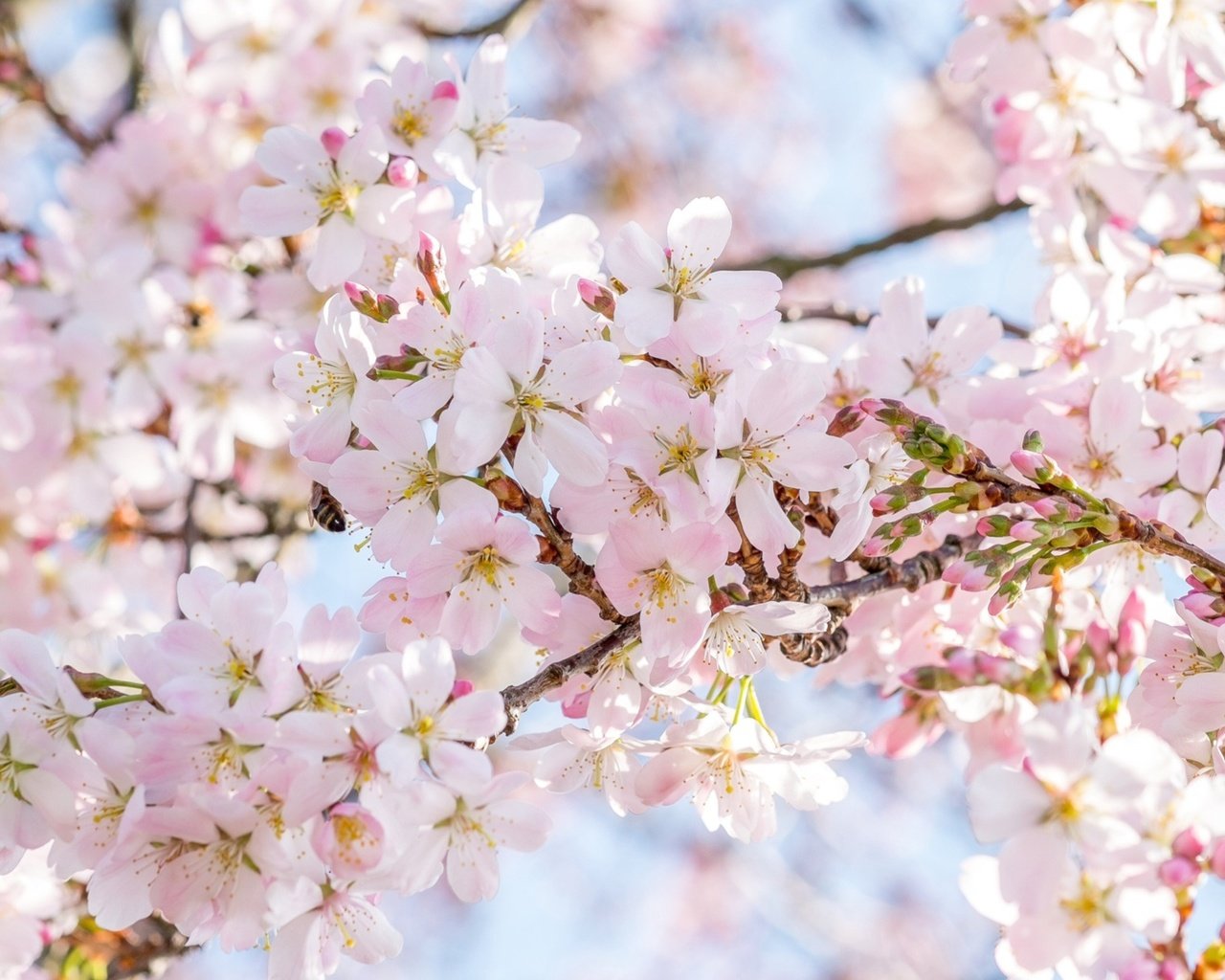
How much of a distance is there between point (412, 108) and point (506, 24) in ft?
4.44

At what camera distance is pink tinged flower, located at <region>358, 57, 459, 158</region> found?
1.51m

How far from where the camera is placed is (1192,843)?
0.94m

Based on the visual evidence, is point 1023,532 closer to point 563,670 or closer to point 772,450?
point 772,450

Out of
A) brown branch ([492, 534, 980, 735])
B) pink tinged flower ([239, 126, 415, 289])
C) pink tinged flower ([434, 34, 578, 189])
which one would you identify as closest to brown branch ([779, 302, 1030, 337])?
pink tinged flower ([434, 34, 578, 189])

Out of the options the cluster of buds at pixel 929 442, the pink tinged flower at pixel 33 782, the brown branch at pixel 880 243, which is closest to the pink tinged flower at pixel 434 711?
the pink tinged flower at pixel 33 782

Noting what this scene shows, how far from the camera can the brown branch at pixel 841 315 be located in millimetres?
2023

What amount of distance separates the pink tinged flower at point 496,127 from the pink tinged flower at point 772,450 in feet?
2.03

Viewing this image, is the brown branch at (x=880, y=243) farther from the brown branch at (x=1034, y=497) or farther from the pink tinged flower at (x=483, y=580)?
the pink tinged flower at (x=483, y=580)

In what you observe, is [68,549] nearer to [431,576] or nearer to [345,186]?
[345,186]

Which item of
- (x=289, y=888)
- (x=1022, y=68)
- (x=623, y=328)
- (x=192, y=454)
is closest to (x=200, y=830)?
(x=289, y=888)

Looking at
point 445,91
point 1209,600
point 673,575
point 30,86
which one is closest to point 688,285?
point 673,575

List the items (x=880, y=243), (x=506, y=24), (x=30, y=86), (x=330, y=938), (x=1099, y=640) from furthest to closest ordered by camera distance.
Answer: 1. (x=30, y=86)
2. (x=506, y=24)
3. (x=880, y=243)
4. (x=1099, y=640)
5. (x=330, y=938)

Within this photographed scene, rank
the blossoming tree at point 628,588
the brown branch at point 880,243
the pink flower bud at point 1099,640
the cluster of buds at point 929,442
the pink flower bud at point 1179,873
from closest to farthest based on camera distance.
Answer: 1. the pink flower bud at point 1179,873
2. the blossoming tree at point 628,588
3. the cluster of buds at point 929,442
4. the pink flower bud at point 1099,640
5. the brown branch at point 880,243

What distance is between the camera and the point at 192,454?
8.46 ft
